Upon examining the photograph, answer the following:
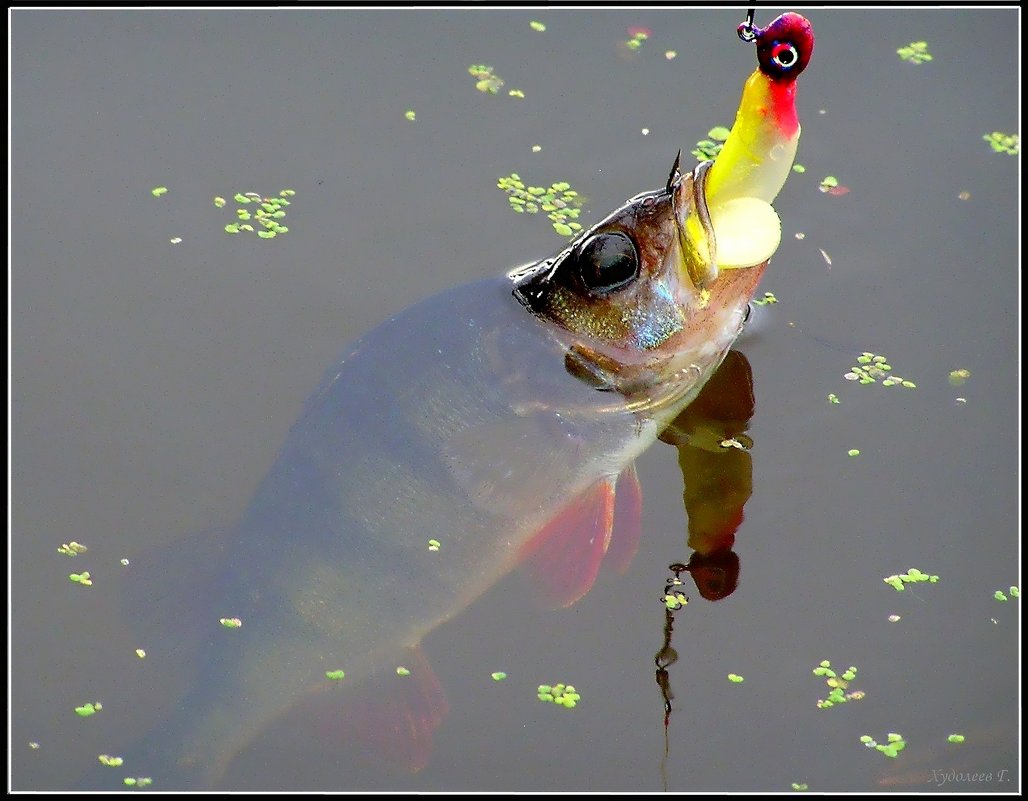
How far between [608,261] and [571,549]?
0.81 meters

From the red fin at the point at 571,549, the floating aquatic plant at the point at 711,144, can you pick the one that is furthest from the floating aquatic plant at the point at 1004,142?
the red fin at the point at 571,549

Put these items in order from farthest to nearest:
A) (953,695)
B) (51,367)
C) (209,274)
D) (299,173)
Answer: (299,173) → (209,274) → (51,367) → (953,695)

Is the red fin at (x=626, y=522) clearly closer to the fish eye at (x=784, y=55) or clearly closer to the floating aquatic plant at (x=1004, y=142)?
the fish eye at (x=784, y=55)

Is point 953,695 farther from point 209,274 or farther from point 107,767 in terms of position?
point 209,274

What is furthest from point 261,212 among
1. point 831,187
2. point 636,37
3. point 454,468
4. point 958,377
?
point 958,377

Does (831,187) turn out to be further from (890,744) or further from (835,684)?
(890,744)

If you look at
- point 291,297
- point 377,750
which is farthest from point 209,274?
point 377,750

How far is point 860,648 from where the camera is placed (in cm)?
331

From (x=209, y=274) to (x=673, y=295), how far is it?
1.72m

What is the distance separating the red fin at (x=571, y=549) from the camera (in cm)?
341

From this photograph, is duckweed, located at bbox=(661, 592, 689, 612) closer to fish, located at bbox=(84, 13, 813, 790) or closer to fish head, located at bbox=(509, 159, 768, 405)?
fish, located at bbox=(84, 13, 813, 790)

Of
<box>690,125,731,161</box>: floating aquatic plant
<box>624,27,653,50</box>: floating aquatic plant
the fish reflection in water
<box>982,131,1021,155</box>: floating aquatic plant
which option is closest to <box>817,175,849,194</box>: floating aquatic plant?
<box>690,125,731,161</box>: floating aquatic plant

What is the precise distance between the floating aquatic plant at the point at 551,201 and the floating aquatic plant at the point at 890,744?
2.03 metres

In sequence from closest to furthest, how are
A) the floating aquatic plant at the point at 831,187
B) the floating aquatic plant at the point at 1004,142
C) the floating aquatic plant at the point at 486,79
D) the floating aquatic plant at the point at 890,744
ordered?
the floating aquatic plant at the point at 890,744 → the floating aquatic plant at the point at 831,187 → the floating aquatic plant at the point at 1004,142 → the floating aquatic plant at the point at 486,79
